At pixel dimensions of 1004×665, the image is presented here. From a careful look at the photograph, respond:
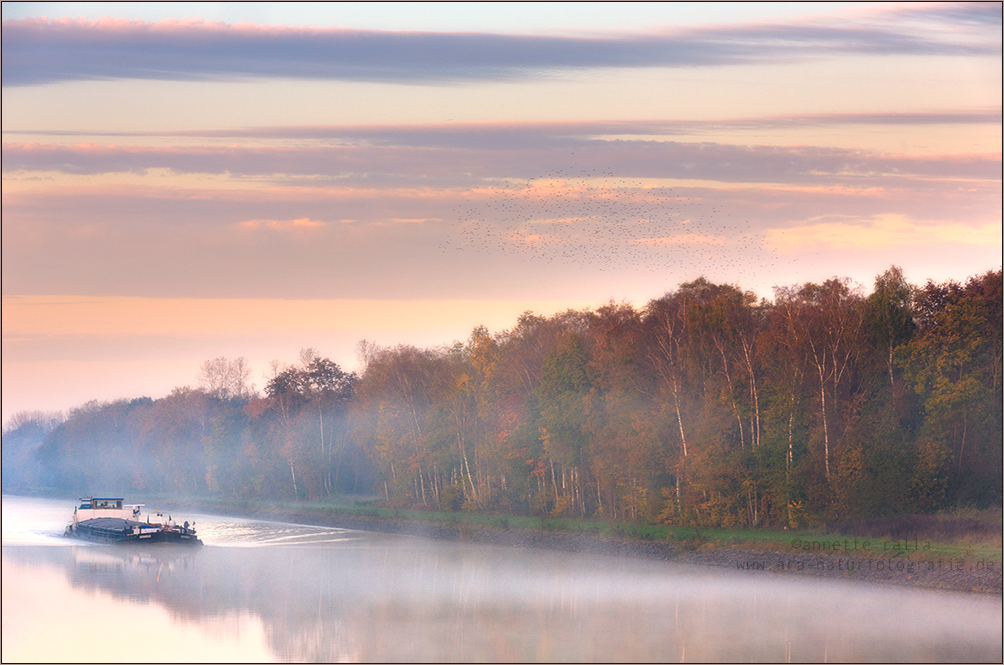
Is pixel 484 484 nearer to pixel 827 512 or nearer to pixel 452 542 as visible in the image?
pixel 452 542

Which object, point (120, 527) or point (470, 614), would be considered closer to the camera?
point (470, 614)

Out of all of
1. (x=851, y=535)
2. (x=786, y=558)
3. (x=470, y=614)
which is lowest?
(x=470, y=614)

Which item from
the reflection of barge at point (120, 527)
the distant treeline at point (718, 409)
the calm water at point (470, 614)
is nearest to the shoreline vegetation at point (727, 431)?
the distant treeline at point (718, 409)

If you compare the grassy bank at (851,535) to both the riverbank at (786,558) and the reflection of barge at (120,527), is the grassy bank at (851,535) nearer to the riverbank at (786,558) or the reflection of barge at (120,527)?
the riverbank at (786,558)

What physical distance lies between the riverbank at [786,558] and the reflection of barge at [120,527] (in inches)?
576

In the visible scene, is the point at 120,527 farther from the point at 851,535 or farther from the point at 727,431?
the point at 851,535

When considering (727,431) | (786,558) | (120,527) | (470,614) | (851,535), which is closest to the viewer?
(470,614)

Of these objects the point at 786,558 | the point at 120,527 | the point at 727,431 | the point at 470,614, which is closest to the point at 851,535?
the point at 786,558

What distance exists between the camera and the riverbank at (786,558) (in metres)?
36.5

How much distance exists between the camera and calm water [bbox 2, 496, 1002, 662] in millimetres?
29078

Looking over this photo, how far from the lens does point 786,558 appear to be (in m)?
43.2

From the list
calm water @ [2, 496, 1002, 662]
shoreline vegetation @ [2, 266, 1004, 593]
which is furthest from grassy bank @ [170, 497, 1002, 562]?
calm water @ [2, 496, 1002, 662]

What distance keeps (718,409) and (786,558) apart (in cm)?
1153

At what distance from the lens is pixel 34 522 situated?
89625 mm
